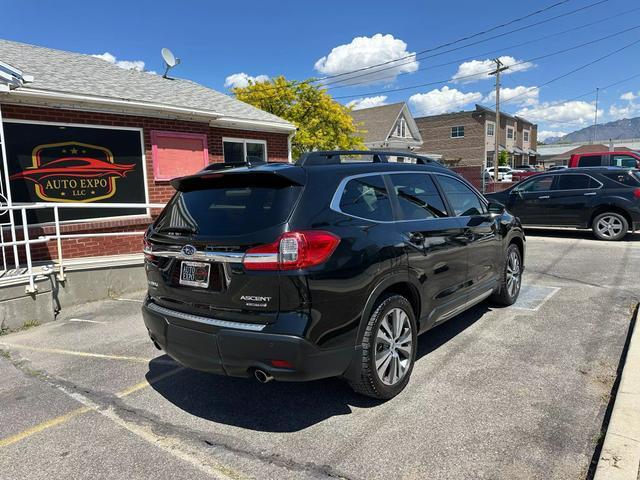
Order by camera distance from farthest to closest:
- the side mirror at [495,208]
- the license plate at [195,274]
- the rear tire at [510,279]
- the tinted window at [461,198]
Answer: the rear tire at [510,279]
the side mirror at [495,208]
the tinted window at [461,198]
the license plate at [195,274]

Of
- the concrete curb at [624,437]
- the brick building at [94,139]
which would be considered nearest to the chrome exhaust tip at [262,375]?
the concrete curb at [624,437]

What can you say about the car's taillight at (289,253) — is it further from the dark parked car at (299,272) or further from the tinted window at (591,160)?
the tinted window at (591,160)

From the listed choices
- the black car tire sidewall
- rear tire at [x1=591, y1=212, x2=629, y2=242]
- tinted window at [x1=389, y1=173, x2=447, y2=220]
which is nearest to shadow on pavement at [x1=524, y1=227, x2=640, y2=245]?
rear tire at [x1=591, y1=212, x2=629, y2=242]

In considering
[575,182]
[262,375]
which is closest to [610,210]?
[575,182]

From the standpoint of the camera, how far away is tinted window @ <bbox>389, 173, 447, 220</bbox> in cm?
381

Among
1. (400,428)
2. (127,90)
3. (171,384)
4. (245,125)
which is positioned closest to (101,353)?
(171,384)

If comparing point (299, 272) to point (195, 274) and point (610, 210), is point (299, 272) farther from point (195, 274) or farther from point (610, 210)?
point (610, 210)

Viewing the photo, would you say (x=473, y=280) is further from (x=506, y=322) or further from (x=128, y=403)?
(x=128, y=403)

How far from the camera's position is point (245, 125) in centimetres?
1084

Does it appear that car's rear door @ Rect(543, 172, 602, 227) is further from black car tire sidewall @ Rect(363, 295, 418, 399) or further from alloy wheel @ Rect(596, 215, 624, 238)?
black car tire sidewall @ Rect(363, 295, 418, 399)

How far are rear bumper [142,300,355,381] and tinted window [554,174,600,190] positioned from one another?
33.2 feet

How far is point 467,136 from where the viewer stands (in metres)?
49.9

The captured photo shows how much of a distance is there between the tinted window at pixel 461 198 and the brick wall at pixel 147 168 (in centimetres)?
608

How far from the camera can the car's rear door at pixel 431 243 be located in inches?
145
